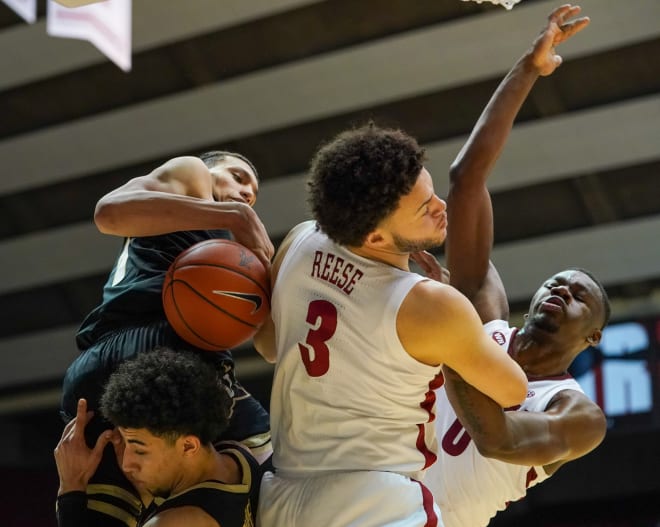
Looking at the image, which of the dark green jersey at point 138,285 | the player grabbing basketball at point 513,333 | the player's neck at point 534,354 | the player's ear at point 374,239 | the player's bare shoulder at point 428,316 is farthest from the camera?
the player's neck at point 534,354

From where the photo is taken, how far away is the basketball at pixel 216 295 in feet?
10.1

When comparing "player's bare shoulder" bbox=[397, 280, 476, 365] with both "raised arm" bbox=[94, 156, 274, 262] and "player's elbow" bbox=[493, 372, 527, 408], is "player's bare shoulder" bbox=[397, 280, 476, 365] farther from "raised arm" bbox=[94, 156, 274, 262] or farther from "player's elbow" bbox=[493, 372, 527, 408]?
"raised arm" bbox=[94, 156, 274, 262]

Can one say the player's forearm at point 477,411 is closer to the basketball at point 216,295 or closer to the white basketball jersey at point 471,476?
the basketball at point 216,295

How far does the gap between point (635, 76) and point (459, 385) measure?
24.8 ft

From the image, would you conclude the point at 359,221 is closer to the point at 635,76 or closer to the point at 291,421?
the point at 291,421

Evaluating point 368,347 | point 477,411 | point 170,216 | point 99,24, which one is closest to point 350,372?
point 368,347

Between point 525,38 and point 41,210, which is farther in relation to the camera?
point 41,210

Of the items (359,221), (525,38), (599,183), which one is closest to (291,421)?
(359,221)

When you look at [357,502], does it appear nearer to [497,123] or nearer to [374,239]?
[374,239]

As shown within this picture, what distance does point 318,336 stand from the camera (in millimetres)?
2934

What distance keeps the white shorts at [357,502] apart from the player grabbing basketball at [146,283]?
0.50m

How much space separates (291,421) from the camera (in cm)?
302

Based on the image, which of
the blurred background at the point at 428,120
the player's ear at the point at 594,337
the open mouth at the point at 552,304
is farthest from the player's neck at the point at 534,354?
the blurred background at the point at 428,120

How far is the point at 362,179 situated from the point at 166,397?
0.85 metres
